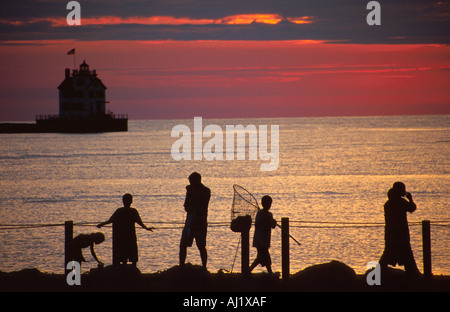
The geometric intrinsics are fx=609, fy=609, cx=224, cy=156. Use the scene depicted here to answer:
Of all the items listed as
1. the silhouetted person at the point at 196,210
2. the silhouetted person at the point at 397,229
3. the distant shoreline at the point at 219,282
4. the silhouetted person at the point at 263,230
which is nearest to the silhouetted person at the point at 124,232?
the distant shoreline at the point at 219,282

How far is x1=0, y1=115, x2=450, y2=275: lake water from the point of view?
80.9ft

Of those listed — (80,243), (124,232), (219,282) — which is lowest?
(219,282)

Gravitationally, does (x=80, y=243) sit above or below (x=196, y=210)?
below

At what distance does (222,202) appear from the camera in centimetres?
4162

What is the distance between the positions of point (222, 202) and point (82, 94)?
104 meters

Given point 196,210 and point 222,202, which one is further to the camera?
point 222,202

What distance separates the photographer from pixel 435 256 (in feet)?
79.0

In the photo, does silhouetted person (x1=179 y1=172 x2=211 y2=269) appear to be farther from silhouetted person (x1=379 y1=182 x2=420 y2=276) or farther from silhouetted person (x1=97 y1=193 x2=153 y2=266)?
silhouetted person (x1=379 y1=182 x2=420 y2=276)

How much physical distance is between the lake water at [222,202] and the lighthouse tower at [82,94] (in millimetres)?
47668

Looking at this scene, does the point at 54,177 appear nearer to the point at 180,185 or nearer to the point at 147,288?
the point at 180,185

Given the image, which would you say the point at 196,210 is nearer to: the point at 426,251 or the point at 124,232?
the point at 124,232

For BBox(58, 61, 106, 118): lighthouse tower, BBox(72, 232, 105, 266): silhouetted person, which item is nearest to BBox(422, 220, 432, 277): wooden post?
BBox(72, 232, 105, 266): silhouetted person

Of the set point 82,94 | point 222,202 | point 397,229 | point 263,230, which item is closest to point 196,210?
point 263,230

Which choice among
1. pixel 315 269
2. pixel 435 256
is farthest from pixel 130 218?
pixel 435 256
